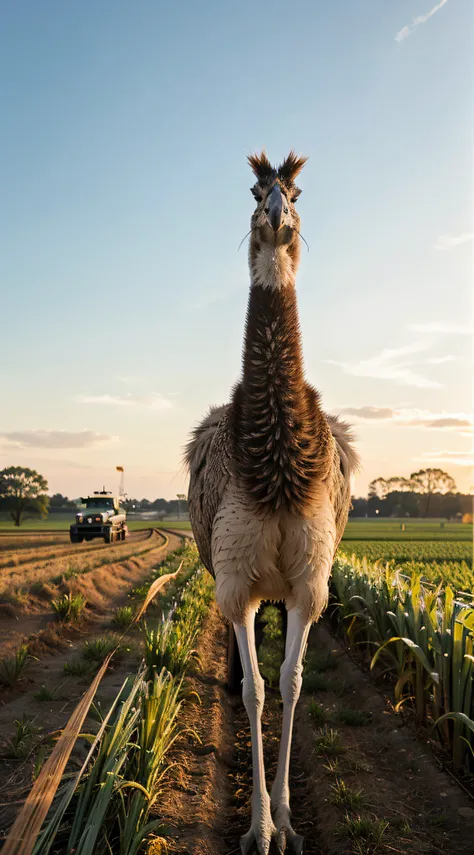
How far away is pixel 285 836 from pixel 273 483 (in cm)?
219

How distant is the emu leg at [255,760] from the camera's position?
354cm

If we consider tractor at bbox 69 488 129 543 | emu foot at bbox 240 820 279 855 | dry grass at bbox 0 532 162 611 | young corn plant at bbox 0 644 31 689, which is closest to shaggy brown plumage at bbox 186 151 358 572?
emu foot at bbox 240 820 279 855

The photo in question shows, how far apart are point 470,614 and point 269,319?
2.91m

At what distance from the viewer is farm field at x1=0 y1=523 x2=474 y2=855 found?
3.31 m

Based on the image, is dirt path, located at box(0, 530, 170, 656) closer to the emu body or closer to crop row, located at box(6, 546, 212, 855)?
crop row, located at box(6, 546, 212, 855)

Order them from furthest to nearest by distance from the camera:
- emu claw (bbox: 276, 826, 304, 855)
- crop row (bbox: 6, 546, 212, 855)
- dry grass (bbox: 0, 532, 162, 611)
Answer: dry grass (bbox: 0, 532, 162, 611) < emu claw (bbox: 276, 826, 304, 855) < crop row (bbox: 6, 546, 212, 855)

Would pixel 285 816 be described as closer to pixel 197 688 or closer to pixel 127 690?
pixel 127 690

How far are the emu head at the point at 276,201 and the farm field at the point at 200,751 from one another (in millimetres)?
2211

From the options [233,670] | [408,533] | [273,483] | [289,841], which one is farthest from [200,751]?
[408,533]

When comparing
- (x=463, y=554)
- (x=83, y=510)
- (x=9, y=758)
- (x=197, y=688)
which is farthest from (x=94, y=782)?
(x=83, y=510)

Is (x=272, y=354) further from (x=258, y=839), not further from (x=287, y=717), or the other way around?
(x=258, y=839)

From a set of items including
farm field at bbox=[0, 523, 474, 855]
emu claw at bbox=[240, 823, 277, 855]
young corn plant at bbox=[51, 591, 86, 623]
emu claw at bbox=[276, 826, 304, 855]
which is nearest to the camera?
farm field at bbox=[0, 523, 474, 855]

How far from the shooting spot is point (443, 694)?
188 inches

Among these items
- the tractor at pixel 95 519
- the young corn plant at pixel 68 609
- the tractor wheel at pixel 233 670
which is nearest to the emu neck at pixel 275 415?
the tractor wheel at pixel 233 670
